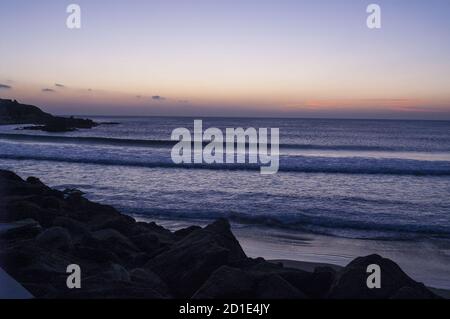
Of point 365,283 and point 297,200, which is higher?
point 365,283

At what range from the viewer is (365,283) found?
3.66m

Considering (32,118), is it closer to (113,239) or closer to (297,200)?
(297,200)

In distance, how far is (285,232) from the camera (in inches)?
319

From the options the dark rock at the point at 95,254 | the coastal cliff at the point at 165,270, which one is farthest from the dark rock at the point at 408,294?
the dark rock at the point at 95,254

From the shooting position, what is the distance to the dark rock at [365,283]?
3602 millimetres

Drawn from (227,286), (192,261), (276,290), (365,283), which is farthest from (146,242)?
(365,283)

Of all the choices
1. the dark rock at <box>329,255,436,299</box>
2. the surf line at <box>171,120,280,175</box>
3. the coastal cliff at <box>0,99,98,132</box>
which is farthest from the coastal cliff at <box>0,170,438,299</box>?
the coastal cliff at <box>0,99,98,132</box>

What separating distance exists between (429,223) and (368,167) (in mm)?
10160

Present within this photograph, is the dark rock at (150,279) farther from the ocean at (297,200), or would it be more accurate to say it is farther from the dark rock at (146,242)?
the ocean at (297,200)

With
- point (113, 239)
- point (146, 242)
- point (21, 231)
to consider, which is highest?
point (21, 231)

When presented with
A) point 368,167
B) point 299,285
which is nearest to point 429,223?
point 299,285

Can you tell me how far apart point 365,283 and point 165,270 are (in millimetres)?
1718
